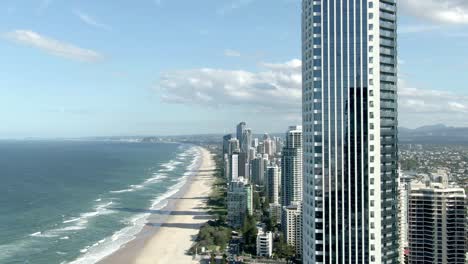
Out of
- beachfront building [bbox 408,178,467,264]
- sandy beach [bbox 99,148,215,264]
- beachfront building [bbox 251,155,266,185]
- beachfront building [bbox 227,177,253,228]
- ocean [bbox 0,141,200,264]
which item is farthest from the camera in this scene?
beachfront building [bbox 251,155,266,185]

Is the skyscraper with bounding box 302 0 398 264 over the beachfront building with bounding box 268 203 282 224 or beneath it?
over

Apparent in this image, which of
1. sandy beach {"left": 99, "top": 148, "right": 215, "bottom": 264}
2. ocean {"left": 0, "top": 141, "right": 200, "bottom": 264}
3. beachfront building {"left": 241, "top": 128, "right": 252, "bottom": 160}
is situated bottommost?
sandy beach {"left": 99, "top": 148, "right": 215, "bottom": 264}

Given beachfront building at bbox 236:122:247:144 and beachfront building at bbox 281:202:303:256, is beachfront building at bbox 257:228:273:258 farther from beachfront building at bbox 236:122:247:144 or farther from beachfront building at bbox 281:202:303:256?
beachfront building at bbox 236:122:247:144

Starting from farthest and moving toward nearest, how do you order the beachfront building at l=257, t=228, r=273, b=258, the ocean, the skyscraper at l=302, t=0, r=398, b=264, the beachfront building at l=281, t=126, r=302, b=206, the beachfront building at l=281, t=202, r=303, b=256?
the beachfront building at l=281, t=126, r=302, b=206 → the beachfront building at l=281, t=202, r=303, b=256 → the beachfront building at l=257, t=228, r=273, b=258 → the ocean → the skyscraper at l=302, t=0, r=398, b=264

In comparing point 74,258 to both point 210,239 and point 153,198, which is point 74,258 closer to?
point 210,239

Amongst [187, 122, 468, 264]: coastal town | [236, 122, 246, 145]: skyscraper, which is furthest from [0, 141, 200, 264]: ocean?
[236, 122, 246, 145]: skyscraper

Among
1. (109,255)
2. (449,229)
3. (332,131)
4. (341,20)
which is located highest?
(341,20)

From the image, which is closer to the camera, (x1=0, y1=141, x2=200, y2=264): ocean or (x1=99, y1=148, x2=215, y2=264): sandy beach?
(x1=99, y1=148, x2=215, y2=264): sandy beach

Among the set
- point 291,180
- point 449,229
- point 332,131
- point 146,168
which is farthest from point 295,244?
point 146,168
